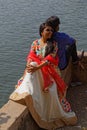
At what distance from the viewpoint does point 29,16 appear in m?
15.7

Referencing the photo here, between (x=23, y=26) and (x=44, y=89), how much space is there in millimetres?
9847

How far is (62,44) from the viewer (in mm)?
4621

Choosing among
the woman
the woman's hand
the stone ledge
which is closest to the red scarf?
the woman

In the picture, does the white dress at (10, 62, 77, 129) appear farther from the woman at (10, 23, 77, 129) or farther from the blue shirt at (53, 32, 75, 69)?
the blue shirt at (53, 32, 75, 69)

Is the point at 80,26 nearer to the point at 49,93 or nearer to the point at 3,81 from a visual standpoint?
the point at 3,81

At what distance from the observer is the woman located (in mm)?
4160

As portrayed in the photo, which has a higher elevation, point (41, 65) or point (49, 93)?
point (41, 65)

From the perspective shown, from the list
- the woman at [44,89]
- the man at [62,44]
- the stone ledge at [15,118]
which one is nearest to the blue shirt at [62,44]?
the man at [62,44]

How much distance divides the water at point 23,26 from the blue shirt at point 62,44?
3571mm

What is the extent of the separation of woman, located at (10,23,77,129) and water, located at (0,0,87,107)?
12.5ft

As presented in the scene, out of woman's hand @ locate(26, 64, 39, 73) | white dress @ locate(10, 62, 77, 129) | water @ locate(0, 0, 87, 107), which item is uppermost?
woman's hand @ locate(26, 64, 39, 73)

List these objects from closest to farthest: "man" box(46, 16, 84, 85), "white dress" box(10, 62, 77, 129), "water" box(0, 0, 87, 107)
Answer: "white dress" box(10, 62, 77, 129), "man" box(46, 16, 84, 85), "water" box(0, 0, 87, 107)

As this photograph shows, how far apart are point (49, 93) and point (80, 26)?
9.46 metres

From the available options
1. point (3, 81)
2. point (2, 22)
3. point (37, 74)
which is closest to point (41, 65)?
point (37, 74)
